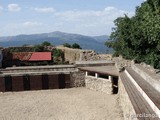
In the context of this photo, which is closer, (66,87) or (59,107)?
(59,107)

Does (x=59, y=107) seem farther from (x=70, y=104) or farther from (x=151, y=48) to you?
(x=151, y=48)

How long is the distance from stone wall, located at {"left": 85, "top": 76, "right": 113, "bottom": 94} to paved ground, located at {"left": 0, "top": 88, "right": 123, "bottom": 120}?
0.60 meters

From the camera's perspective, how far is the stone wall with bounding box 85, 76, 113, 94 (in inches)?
1096

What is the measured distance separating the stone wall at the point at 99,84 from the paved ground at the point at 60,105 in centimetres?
60

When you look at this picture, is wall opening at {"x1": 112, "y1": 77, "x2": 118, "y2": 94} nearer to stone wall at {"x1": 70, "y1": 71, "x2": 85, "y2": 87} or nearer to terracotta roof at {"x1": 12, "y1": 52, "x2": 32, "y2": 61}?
stone wall at {"x1": 70, "y1": 71, "x2": 85, "y2": 87}

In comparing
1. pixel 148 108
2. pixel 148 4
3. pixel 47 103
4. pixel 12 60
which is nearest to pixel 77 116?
pixel 47 103

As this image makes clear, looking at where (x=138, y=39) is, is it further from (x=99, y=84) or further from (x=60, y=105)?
(x=60, y=105)

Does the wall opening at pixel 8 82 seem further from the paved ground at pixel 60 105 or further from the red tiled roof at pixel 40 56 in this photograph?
the red tiled roof at pixel 40 56

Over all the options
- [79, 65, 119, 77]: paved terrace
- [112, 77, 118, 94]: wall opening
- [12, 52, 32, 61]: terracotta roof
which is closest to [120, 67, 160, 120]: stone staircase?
[112, 77, 118, 94]: wall opening

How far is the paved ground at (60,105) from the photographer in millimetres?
21562

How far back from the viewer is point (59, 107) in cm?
2427

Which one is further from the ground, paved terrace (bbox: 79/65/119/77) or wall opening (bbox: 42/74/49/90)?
paved terrace (bbox: 79/65/119/77)

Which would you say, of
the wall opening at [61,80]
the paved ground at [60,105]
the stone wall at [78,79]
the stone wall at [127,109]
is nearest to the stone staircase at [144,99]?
the stone wall at [127,109]

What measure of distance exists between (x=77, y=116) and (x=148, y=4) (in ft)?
36.7
